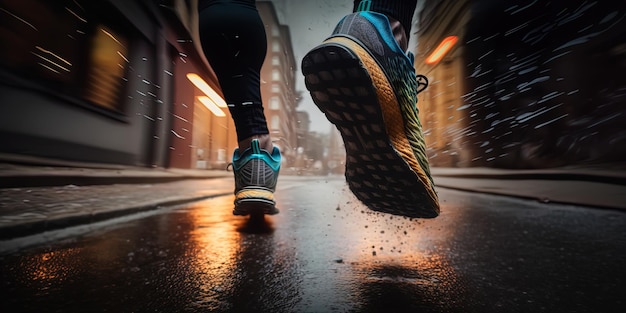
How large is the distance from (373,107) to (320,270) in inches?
17.5

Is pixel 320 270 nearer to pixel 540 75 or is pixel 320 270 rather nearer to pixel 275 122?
pixel 540 75

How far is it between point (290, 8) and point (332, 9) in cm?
22

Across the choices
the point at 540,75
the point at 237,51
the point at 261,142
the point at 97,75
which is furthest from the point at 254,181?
the point at 540,75

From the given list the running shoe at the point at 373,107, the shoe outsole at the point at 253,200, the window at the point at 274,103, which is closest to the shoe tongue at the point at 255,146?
the shoe outsole at the point at 253,200

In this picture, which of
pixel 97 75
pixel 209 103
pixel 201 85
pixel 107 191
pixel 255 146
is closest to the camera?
pixel 255 146

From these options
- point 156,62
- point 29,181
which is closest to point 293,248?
point 156,62

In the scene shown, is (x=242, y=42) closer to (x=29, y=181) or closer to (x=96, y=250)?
(x=96, y=250)

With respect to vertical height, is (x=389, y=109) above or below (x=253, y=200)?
above

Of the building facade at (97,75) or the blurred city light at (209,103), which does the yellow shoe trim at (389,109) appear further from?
the blurred city light at (209,103)

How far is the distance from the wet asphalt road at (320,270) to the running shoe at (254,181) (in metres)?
0.12

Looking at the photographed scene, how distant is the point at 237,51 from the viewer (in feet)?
3.83

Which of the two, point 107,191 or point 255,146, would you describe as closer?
point 255,146

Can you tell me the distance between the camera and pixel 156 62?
2252mm

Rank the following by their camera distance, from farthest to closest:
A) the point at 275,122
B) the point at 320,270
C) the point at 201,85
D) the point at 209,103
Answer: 1. the point at 275,122
2. the point at 209,103
3. the point at 201,85
4. the point at 320,270
